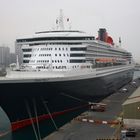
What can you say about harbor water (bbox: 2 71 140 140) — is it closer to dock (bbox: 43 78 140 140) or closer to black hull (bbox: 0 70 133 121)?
black hull (bbox: 0 70 133 121)

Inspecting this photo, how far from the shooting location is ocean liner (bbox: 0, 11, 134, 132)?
21.4 m

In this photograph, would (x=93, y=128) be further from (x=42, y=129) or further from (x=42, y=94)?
(x=42, y=129)

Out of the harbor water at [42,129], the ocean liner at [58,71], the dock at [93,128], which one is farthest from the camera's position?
the harbor water at [42,129]

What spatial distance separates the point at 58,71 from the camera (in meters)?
26.6

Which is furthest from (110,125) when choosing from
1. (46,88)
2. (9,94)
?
(9,94)

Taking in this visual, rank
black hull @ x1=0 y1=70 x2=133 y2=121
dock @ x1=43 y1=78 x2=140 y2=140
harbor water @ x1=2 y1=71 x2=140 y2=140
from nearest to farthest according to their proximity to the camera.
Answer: dock @ x1=43 y1=78 x2=140 y2=140 < black hull @ x1=0 y1=70 x2=133 y2=121 < harbor water @ x1=2 y1=71 x2=140 y2=140

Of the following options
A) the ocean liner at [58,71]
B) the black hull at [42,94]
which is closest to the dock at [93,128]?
the black hull at [42,94]

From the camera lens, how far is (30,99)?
22.4m

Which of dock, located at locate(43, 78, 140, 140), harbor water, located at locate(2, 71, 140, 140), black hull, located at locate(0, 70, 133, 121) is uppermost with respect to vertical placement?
black hull, located at locate(0, 70, 133, 121)

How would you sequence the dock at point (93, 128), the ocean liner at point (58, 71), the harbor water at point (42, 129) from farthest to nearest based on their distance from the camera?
the harbor water at point (42, 129)
the ocean liner at point (58, 71)
the dock at point (93, 128)

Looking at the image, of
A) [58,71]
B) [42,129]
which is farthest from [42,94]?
[58,71]

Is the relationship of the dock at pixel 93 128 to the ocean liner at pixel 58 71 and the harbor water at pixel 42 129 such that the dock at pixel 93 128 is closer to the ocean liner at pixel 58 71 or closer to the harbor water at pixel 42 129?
the harbor water at pixel 42 129

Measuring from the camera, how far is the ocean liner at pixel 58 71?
21.4 meters

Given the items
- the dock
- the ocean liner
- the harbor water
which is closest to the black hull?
the ocean liner
